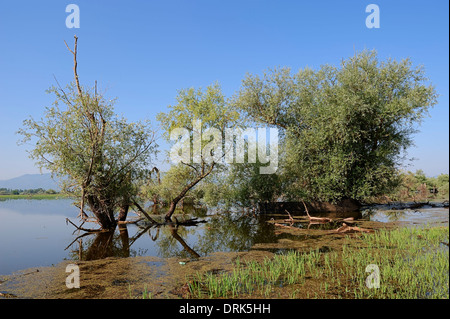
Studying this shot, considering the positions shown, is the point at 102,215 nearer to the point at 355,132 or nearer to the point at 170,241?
the point at 170,241

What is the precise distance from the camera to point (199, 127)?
72.4 ft

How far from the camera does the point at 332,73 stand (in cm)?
3069

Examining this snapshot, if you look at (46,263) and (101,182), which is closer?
(46,263)

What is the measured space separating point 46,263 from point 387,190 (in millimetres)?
27331

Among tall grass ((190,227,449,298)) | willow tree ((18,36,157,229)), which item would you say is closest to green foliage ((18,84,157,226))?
willow tree ((18,36,157,229))

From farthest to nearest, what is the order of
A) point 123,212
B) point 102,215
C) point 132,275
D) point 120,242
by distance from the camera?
point 123,212
point 102,215
point 120,242
point 132,275

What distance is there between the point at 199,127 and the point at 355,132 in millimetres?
13404

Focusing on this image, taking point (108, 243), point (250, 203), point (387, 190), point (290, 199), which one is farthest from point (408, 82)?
point (108, 243)

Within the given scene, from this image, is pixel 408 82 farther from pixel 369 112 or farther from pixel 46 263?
pixel 46 263

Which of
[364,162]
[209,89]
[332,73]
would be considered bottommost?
[364,162]

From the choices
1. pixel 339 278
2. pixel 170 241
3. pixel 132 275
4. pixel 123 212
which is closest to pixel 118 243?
pixel 170 241

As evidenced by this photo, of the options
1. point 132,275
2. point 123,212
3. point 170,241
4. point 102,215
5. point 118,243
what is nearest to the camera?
point 132,275

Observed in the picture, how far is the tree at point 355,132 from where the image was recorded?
2583cm

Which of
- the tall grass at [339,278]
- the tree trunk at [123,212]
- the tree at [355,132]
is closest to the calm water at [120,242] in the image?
the tree trunk at [123,212]
